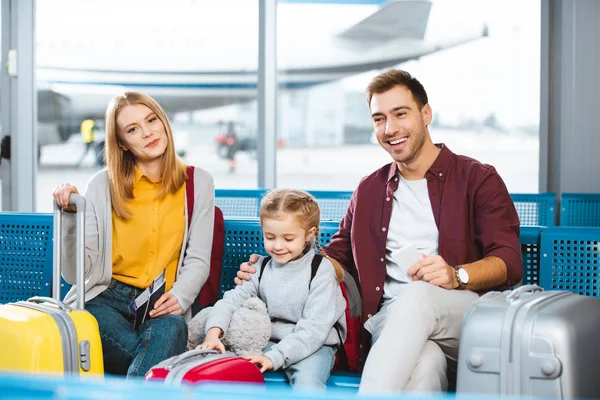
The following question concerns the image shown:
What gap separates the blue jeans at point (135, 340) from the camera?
8.73ft

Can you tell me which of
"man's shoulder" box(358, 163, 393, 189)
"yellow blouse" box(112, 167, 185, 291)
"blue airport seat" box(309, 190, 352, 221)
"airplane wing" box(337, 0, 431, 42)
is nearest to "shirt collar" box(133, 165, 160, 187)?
"yellow blouse" box(112, 167, 185, 291)

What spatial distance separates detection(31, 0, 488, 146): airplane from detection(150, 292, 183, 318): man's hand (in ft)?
13.0

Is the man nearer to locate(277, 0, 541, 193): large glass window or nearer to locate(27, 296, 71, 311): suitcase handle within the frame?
locate(27, 296, 71, 311): suitcase handle

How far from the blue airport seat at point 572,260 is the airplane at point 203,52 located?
12.7 feet

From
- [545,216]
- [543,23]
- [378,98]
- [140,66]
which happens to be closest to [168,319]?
[378,98]

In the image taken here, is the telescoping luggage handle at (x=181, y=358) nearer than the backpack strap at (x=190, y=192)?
Yes

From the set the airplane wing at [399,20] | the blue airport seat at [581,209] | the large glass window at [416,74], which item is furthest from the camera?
the airplane wing at [399,20]

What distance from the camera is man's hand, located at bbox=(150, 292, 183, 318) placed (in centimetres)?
287

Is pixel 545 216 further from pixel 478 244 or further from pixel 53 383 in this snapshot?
pixel 53 383

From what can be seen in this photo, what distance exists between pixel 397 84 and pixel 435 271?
0.77m

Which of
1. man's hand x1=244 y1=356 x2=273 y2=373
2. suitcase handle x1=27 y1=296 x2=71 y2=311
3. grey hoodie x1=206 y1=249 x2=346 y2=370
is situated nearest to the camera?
suitcase handle x1=27 y1=296 x2=71 y2=311

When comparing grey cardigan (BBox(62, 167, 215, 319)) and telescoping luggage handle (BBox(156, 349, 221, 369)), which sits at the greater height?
grey cardigan (BBox(62, 167, 215, 319))

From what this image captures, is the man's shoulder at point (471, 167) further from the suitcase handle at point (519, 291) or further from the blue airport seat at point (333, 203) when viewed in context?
the blue airport seat at point (333, 203)

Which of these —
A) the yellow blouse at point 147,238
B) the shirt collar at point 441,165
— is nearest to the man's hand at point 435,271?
the shirt collar at point 441,165
